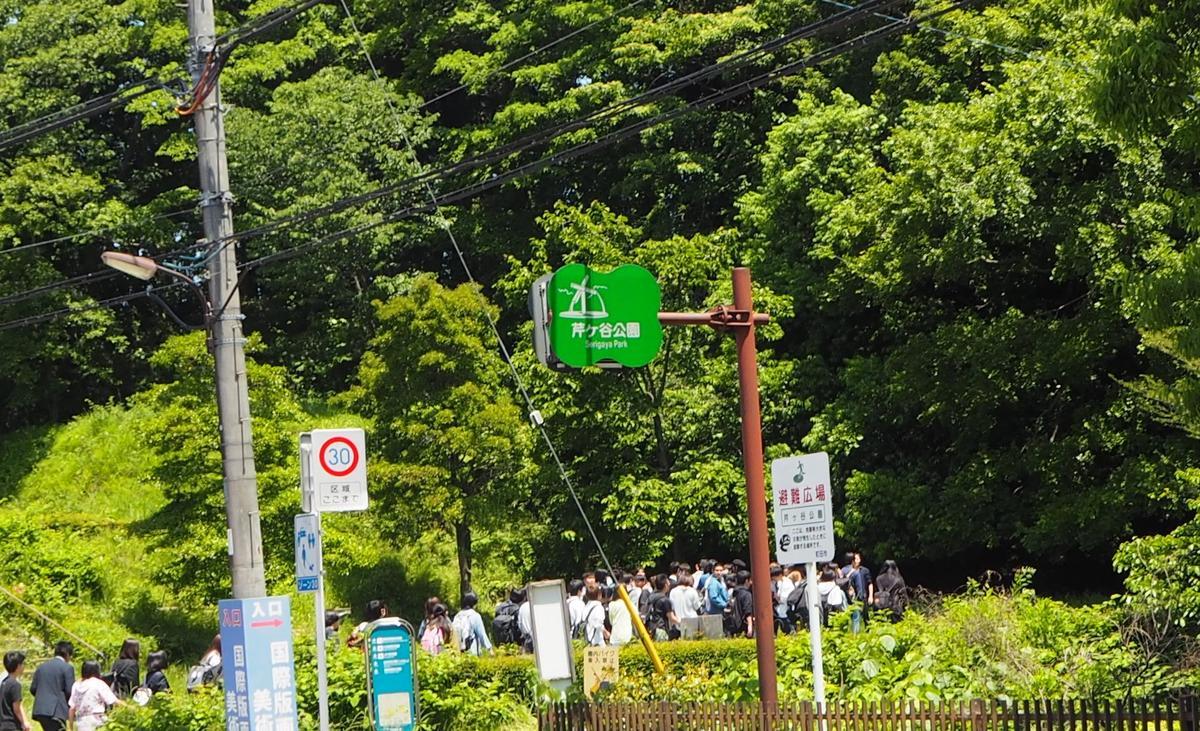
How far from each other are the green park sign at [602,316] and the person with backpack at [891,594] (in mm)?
11163

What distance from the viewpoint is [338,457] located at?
40.7 ft

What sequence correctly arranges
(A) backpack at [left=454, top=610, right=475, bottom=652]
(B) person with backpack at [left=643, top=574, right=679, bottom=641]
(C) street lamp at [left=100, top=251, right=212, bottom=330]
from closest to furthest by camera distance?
(C) street lamp at [left=100, top=251, right=212, bottom=330] < (A) backpack at [left=454, top=610, right=475, bottom=652] < (B) person with backpack at [left=643, top=574, right=679, bottom=641]

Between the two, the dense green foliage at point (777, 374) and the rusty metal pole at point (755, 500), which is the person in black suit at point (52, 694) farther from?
Answer: the rusty metal pole at point (755, 500)

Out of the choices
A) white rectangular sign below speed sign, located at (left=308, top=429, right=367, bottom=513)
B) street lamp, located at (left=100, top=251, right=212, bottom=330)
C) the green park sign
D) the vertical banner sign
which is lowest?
the vertical banner sign

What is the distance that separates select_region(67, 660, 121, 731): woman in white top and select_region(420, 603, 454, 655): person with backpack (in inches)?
183

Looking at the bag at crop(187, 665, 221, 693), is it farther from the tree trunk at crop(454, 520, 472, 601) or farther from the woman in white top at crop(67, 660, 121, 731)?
the tree trunk at crop(454, 520, 472, 601)

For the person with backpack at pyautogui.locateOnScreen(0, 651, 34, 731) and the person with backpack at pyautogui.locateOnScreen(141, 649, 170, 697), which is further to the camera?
the person with backpack at pyautogui.locateOnScreen(141, 649, 170, 697)

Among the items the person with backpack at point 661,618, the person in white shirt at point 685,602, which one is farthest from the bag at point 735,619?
the person with backpack at point 661,618

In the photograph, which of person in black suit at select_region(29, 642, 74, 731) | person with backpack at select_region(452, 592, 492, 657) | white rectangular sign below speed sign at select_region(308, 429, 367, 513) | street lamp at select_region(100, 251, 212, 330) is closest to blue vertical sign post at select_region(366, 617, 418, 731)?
white rectangular sign below speed sign at select_region(308, 429, 367, 513)

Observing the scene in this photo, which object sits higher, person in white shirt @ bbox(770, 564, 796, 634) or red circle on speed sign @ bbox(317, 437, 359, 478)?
red circle on speed sign @ bbox(317, 437, 359, 478)

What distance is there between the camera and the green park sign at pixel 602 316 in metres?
10.7

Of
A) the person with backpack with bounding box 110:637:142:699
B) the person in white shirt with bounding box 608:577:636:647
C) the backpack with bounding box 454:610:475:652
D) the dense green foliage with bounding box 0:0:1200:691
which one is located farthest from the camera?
the dense green foliage with bounding box 0:0:1200:691

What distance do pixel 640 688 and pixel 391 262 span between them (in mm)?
33009

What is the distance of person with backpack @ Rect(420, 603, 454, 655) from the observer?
789 inches
